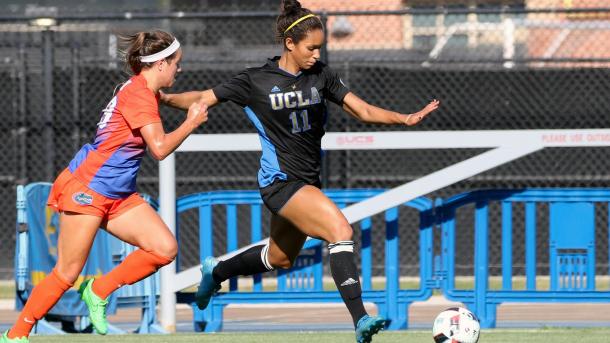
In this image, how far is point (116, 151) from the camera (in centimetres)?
743

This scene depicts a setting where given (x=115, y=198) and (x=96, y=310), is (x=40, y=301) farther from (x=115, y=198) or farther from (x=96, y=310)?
(x=115, y=198)

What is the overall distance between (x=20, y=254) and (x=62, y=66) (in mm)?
4417

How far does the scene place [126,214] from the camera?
753 cm

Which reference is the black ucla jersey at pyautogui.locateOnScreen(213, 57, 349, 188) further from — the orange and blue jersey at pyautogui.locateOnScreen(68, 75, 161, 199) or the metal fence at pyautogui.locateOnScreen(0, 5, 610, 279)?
the metal fence at pyautogui.locateOnScreen(0, 5, 610, 279)

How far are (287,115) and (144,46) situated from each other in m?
0.97

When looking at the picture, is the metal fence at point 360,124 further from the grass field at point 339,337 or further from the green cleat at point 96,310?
the green cleat at point 96,310

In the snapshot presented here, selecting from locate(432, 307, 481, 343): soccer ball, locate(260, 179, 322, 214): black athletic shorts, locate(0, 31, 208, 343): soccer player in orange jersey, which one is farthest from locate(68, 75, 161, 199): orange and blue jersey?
locate(432, 307, 481, 343): soccer ball

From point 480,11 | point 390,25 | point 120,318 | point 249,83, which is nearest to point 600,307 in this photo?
point 480,11

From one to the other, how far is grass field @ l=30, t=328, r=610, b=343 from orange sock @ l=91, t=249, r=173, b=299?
1.08 metres

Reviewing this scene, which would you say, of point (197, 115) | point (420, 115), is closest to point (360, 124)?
point (420, 115)

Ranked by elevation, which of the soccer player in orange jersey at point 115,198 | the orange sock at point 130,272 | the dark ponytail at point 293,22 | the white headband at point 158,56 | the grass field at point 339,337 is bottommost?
the grass field at point 339,337

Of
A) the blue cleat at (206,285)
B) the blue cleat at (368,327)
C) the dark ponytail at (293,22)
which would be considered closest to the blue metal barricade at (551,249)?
the blue cleat at (206,285)

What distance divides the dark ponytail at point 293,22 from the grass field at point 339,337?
2.12 meters

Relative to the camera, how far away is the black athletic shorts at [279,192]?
7715mm
